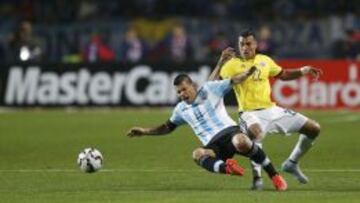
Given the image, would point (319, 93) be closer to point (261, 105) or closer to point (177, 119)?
point (261, 105)

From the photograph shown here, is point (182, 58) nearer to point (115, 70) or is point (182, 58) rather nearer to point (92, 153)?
point (115, 70)

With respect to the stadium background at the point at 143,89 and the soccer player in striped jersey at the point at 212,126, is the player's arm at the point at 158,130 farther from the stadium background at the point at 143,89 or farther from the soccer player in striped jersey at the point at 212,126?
the stadium background at the point at 143,89

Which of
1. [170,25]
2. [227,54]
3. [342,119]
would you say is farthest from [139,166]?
[170,25]

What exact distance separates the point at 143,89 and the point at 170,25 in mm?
5046

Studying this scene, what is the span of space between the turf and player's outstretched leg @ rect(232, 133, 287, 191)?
0.16 metres

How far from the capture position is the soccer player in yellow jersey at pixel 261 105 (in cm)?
1283

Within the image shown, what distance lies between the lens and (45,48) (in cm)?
3164

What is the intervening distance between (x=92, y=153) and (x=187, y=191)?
159 centimetres

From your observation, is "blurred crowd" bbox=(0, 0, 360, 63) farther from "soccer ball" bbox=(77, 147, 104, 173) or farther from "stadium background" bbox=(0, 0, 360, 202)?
"soccer ball" bbox=(77, 147, 104, 173)

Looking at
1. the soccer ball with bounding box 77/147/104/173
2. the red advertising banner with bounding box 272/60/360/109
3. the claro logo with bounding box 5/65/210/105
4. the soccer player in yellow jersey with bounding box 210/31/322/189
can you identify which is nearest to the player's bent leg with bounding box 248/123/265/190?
the soccer player in yellow jersey with bounding box 210/31/322/189

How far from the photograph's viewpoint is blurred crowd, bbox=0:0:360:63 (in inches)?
1180

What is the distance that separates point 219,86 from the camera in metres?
12.3

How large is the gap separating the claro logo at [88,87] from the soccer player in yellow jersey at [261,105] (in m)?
13.8

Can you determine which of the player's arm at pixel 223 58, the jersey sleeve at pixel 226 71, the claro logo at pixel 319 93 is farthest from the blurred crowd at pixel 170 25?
the player's arm at pixel 223 58
